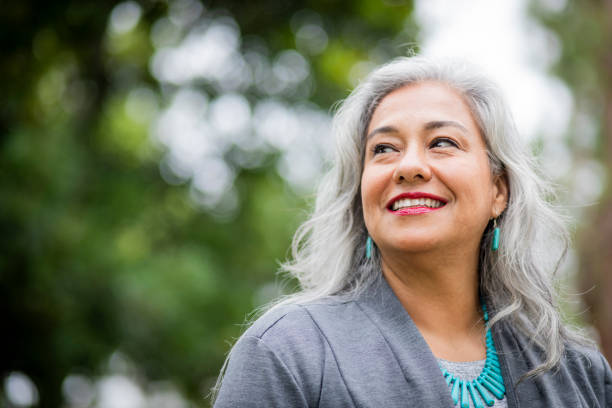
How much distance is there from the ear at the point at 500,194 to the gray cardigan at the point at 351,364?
1.60 feet

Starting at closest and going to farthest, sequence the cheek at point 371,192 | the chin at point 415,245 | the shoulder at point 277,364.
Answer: the shoulder at point 277,364, the chin at point 415,245, the cheek at point 371,192

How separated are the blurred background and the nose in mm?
1078

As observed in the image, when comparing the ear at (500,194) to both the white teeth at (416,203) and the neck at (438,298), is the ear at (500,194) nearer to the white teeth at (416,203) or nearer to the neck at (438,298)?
the neck at (438,298)

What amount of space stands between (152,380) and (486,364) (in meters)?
9.35

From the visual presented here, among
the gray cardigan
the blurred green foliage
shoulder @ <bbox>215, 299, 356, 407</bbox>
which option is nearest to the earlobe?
the gray cardigan

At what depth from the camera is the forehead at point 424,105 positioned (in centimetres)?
250

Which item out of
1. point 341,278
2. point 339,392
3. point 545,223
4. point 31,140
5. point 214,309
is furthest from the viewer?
point 214,309

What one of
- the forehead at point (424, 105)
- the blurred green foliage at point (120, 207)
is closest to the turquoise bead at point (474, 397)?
the forehead at point (424, 105)

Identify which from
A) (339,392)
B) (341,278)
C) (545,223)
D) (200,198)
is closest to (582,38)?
(545,223)

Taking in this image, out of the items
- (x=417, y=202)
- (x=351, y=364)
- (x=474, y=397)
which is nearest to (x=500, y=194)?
(x=417, y=202)

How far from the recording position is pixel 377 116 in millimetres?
2623

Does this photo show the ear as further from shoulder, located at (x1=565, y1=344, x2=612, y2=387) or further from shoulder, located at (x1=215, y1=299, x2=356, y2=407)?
shoulder, located at (x1=215, y1=299, x2=356, y2=407)

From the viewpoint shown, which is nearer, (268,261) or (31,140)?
(31,140)

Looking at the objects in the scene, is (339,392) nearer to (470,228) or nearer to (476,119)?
(470,228)
